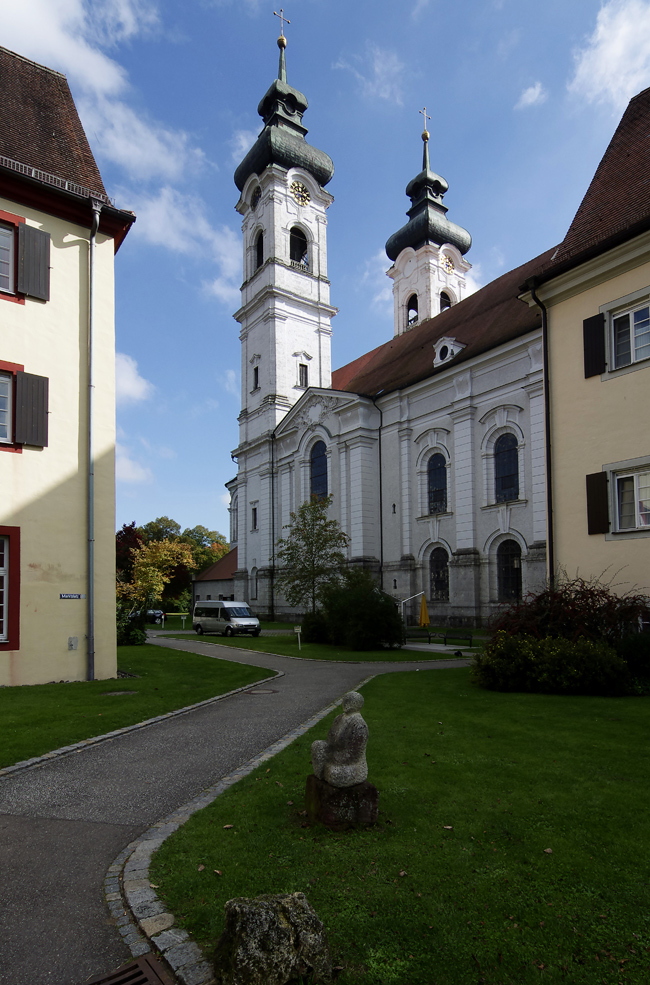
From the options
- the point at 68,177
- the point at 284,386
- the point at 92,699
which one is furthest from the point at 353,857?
the point at 284,386

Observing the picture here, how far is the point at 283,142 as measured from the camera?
4647 centimetres

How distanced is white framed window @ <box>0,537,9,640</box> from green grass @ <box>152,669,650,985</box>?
8219mm

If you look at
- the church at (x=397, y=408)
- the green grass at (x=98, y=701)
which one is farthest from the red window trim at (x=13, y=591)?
the church at (x=397, y=408)

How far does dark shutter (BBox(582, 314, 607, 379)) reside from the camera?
1464 cm

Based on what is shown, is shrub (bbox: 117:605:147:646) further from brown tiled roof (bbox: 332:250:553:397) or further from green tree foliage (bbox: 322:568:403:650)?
brown tiled roof (bbox: 332:250:553:397)

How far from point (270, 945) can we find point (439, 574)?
2954cm

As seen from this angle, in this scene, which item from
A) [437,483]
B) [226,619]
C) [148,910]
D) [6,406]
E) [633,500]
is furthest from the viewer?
[437,483]

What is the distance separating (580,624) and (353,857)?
9.43 meters

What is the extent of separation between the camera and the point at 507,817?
5.11m

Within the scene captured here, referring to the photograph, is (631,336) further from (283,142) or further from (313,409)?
(283,142)

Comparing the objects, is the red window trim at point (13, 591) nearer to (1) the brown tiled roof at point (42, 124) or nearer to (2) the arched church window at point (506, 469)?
(1) the brown tiled roof at point (42, 124)

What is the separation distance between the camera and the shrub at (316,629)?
26.0m

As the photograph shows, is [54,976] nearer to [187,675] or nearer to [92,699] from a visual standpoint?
[92,699]

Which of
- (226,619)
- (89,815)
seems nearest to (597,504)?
(89,815)
